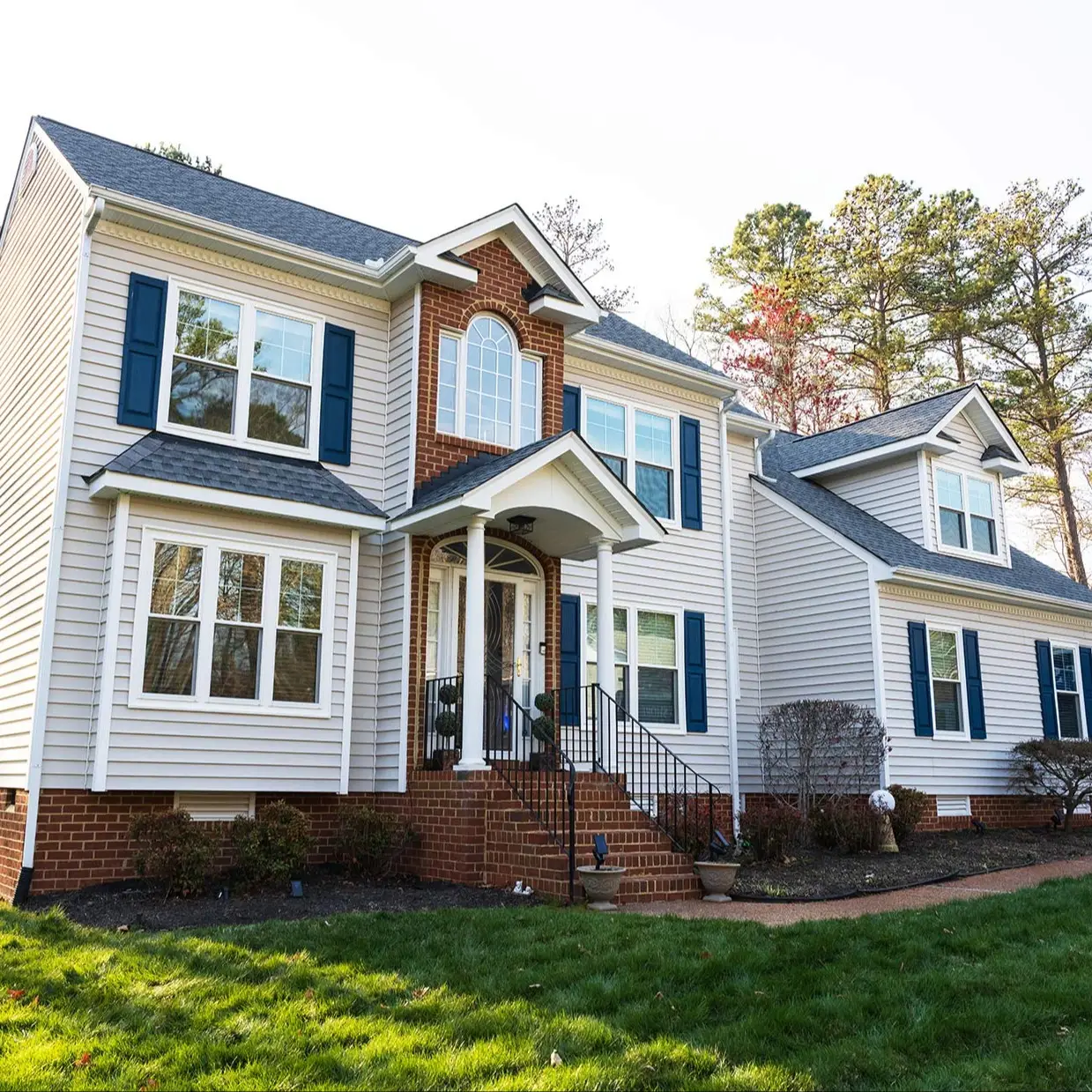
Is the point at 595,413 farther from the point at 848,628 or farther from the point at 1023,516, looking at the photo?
the point at 1023,516

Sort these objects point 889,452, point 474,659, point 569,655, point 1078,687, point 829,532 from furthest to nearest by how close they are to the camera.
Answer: point 1078,687, point 889,452, point 829,532, point 569,655, point 474,659

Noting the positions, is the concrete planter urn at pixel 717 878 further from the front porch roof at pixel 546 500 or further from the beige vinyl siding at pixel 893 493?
the beige vinyl siding at pixel 893 493

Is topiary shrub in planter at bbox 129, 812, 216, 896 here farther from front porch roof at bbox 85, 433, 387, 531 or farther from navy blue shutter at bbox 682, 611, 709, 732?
navy blue shutter at bbox 682, 611, 709, 732

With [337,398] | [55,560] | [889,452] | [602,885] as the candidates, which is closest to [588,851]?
[602,885]

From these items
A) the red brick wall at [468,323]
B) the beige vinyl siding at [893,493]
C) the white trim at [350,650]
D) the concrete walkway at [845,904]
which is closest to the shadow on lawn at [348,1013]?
the concrete walkway at [845,904]

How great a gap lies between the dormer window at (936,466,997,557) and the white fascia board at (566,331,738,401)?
15.3 ft

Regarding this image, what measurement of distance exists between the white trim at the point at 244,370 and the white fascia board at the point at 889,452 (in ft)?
33.3

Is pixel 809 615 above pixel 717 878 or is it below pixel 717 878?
above

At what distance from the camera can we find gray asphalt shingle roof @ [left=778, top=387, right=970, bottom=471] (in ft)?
61.0

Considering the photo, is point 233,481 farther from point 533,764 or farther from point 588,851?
point 588,851

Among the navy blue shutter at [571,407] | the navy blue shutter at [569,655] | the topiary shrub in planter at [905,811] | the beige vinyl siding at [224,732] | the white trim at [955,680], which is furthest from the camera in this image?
the white trim at [955,680]

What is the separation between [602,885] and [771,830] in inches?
169

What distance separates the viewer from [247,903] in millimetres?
9227

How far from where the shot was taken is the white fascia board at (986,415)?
18703 mm
